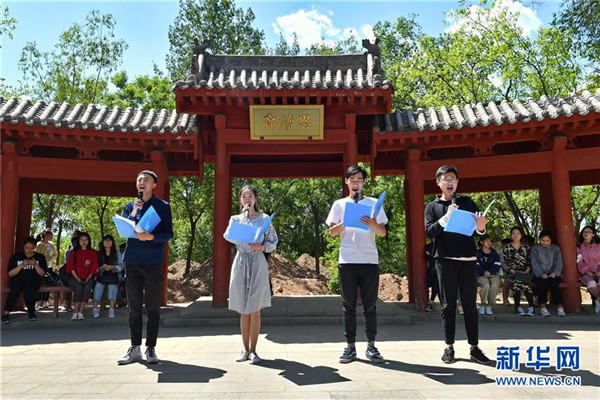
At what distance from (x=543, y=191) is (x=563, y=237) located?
7.05ft

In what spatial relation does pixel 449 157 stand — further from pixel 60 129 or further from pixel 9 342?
pixel 9 342

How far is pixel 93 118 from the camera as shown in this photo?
8898mm

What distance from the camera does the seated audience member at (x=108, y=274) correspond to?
8156 mm

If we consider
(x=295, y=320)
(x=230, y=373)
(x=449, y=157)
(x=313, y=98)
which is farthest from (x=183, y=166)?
(x=230, y=373)

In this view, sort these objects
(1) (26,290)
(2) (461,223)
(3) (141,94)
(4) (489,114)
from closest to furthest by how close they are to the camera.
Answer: (2) (461,223) → (1) (26,290) → (4) (489,114) → (3) (141,94)

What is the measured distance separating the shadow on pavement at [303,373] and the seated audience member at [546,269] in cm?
550

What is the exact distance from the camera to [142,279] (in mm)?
4730

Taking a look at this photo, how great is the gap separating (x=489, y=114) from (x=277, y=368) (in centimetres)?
684

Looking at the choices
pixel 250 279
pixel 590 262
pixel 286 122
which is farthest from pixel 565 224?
pixel 250 279

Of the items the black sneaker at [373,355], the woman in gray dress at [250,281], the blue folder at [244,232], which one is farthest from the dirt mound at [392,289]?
the blue folder at [244,232]

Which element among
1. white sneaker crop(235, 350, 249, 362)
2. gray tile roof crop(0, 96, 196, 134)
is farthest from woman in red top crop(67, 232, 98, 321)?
white sneaker crop(235, 350, 249, 362)

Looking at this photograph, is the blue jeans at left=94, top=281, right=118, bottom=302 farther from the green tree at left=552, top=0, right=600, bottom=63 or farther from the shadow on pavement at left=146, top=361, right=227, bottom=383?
the green tree at left=552, top=0, right=600, bottom=63

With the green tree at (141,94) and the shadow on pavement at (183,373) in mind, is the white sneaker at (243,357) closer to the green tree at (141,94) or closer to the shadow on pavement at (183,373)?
the shadow on pavement at (183,373)

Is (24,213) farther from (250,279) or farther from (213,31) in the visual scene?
(213,31)
